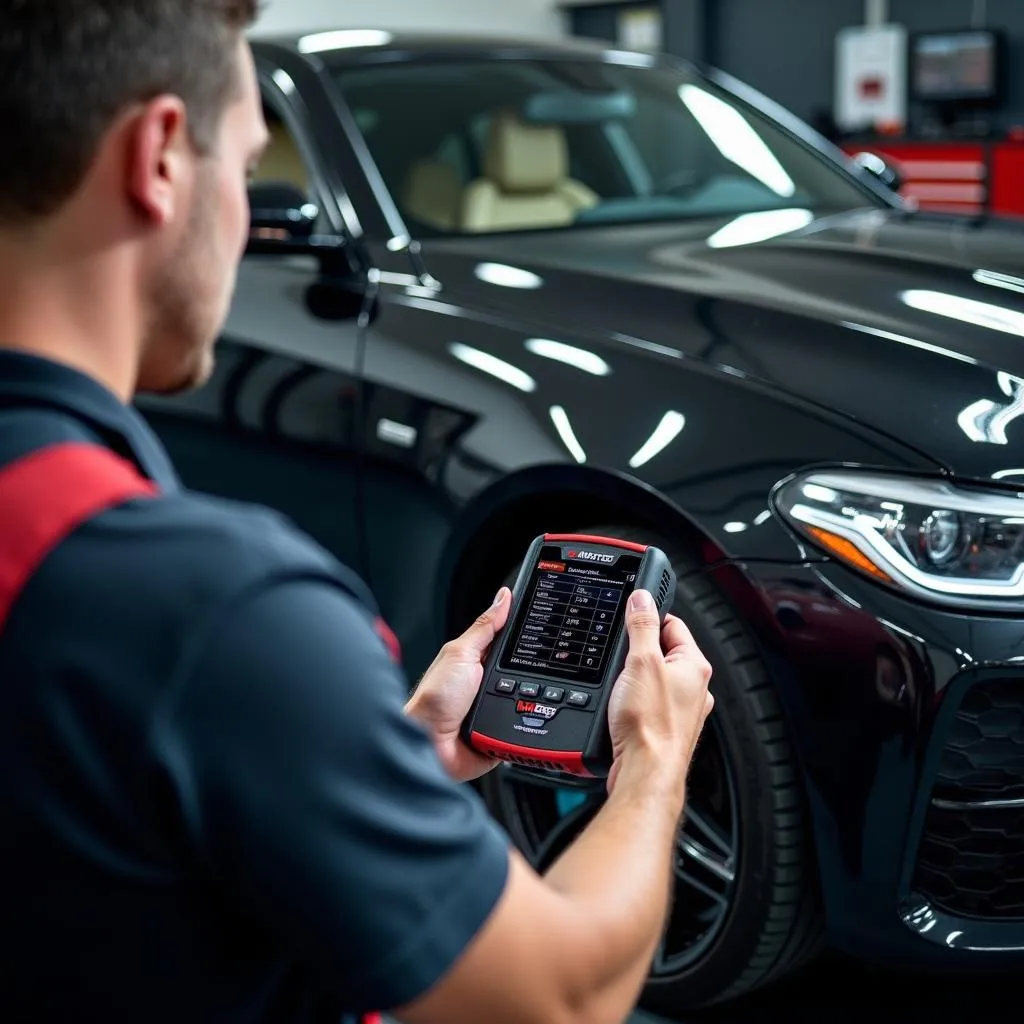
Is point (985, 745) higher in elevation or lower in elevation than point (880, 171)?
lower

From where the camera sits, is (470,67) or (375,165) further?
(470,67)

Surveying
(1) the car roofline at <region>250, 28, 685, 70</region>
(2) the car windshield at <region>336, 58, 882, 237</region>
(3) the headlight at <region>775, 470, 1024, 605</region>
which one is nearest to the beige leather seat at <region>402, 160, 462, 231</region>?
(2) the car windshield at <region>336, 58, 882, 237</region>

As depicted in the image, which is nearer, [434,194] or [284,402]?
[284,402]

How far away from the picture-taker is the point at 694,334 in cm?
188

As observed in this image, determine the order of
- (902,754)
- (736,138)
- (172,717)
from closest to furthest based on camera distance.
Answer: (172,717), (902,754), (736,138)

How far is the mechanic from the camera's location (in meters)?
0.62

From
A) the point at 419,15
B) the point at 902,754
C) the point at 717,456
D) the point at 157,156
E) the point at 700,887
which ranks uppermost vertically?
the point at 157,156

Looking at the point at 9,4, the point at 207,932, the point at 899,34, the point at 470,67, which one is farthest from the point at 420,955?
the point at 899,34

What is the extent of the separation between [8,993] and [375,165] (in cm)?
199

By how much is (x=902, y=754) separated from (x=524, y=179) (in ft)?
5.24

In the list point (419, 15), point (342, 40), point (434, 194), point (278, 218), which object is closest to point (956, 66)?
point (419, 15)

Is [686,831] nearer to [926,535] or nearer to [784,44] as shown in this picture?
[926,535]

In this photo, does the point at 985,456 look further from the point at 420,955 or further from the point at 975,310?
the point at 420,955

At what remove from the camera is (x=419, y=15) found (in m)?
10.4
